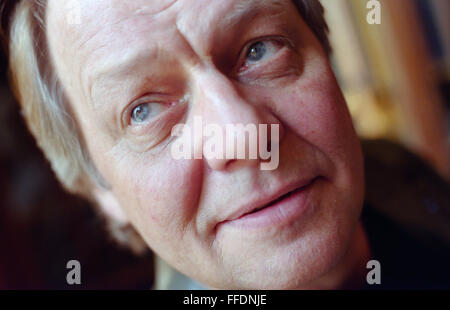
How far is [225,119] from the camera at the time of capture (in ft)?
2.03

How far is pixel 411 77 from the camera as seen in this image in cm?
192

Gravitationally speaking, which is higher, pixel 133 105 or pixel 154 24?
pixel 154 24

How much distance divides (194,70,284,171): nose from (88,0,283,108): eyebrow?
81 mm

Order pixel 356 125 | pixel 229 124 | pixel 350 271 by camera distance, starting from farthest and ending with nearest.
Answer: pixel 356 125 < pixel 350 271 < pixel 229 124

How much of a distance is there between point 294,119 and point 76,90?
0.39 meters

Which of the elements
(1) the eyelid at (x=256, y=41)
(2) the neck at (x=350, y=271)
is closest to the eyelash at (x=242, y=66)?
(1) the eyelid at (x=256, y=41)

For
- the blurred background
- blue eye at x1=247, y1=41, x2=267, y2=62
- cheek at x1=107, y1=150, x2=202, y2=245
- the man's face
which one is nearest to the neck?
the man's face

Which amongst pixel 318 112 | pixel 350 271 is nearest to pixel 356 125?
pixel 350 271

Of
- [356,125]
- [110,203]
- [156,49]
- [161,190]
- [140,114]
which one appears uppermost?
[156,49]

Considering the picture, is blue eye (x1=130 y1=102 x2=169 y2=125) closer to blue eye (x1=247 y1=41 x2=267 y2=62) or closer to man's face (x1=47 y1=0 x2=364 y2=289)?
man's face (x1=47 y1=0 x2=364 y2=289)

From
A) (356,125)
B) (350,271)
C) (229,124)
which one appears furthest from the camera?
(356,125)

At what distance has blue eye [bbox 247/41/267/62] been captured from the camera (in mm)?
691

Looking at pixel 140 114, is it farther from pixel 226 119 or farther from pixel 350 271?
pixel 350 271
